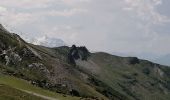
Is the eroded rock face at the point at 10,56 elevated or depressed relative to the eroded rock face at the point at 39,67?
elevated

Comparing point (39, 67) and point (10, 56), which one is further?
point (39, 67)

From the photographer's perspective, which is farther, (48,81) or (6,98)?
(48,81)

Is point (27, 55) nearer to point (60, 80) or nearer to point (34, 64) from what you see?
point (34, 64)

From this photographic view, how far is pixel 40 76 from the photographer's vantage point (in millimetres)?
190500

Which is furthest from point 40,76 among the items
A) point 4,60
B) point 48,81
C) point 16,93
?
point 16,93

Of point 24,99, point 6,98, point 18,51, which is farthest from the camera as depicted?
point 18,51

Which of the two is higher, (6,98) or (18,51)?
(18,51)

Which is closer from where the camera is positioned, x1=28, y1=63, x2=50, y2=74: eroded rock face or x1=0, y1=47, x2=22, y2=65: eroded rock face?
x1=0, y1=47, x2=22, y2=65: eroded rock face

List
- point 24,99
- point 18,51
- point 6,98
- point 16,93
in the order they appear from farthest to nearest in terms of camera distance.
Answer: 1. point 18,51
2. point 16,93
3. point 24,99
4. point 6,98

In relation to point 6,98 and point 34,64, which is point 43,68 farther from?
point 6,98

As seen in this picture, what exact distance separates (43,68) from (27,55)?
10.4 meters

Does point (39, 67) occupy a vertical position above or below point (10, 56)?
below

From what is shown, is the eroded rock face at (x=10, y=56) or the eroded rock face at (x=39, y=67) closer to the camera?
the eroded rock face at (x=10, y=56)

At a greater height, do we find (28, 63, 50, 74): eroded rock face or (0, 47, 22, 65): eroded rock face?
(0, 47, 22, 65): eroded rock face
